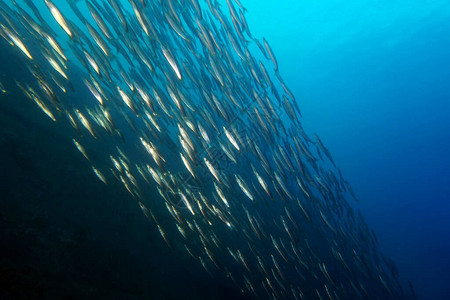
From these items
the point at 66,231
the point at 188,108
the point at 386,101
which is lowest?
the point at 66,231

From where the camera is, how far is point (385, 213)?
156ft

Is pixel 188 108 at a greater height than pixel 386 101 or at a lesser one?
lesser

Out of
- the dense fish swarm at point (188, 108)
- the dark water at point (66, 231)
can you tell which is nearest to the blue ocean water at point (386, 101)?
the dense fish swarm at point (188, 108)

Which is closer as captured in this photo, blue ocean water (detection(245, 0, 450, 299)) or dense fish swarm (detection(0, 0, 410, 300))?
dense fish swarm (detection(0, 0, 410, 300))

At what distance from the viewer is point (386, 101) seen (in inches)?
1468

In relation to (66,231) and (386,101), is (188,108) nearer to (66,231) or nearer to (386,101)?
(66,231)

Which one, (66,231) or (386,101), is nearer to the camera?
(66,231)

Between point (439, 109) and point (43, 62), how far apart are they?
44.8 m

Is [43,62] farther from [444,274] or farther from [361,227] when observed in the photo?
[444,274]

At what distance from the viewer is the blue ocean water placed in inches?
968

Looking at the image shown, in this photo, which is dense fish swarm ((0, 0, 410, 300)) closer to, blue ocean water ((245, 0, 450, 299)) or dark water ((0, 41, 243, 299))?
dark water ((0, 41, 243, 299))

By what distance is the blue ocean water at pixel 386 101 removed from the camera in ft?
80.6

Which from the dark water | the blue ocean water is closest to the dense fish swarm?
the dark water

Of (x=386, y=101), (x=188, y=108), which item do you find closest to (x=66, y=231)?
(x=188, y=108)
